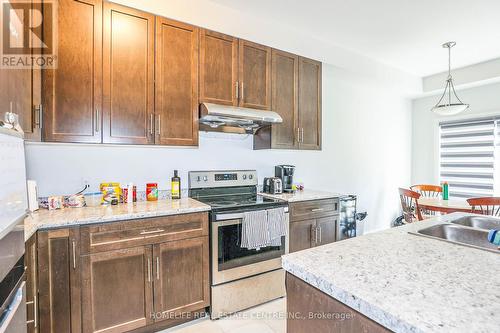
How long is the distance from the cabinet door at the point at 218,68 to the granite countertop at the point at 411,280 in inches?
68.7

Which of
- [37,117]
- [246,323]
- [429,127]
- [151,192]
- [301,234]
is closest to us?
[37,117]

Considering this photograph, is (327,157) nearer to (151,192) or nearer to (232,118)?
(232,118)

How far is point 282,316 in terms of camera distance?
7.14ft

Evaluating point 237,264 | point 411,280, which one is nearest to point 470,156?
point 237,264

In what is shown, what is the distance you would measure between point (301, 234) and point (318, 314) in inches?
67.8

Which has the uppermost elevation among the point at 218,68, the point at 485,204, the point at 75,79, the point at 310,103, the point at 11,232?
the point at 218,68

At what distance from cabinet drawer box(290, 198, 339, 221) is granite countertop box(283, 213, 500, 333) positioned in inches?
50.9

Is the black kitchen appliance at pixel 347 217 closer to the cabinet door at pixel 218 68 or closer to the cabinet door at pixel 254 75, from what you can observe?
the cabinet door at pixel 254 75

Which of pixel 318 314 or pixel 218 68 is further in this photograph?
pixel 218 68

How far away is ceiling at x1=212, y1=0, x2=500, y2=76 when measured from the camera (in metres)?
2.46

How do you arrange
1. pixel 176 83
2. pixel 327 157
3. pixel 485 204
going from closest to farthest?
pixel 176 83
pixel 485 204
pixel 327 157

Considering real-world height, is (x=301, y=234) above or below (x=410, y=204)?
below

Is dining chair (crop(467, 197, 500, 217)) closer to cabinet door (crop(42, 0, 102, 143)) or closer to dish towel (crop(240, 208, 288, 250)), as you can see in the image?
dish towel (crop(240, 208, 288, 250))

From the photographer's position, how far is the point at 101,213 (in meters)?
1.78
